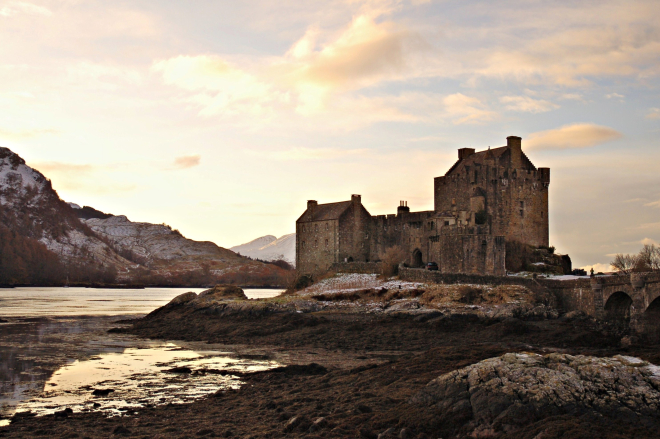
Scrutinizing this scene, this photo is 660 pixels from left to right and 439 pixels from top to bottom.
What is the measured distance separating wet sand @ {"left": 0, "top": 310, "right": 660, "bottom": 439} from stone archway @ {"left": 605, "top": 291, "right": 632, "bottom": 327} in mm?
1292

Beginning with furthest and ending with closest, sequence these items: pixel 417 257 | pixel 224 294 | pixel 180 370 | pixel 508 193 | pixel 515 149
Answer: pixel 417 257 < pixel 224 294 < pixel 515 149 < pixel 508 193 < pixel 180 370

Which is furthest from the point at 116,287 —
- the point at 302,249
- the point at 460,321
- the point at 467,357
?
the point at 467,357

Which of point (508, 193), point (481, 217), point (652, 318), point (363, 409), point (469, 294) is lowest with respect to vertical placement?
point (363, 409)

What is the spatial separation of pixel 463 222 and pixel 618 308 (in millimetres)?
20593

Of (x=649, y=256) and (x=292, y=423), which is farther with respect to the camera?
(x=649, y=256)

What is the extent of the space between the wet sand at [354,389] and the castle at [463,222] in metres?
12.5

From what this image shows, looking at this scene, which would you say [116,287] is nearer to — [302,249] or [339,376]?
[302,249]

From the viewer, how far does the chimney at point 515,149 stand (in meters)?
54.2

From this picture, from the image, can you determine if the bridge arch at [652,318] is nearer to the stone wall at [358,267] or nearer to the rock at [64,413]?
the rock at [64,413]

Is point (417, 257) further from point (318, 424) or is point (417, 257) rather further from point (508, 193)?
point (318, 424)

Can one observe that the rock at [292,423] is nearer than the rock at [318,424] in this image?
No

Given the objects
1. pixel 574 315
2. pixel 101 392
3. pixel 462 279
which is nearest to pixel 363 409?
pixel 101 392

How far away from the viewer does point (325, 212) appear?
223 ft

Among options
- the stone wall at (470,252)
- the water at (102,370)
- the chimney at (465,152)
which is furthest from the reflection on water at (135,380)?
the chimney at (465,152)
